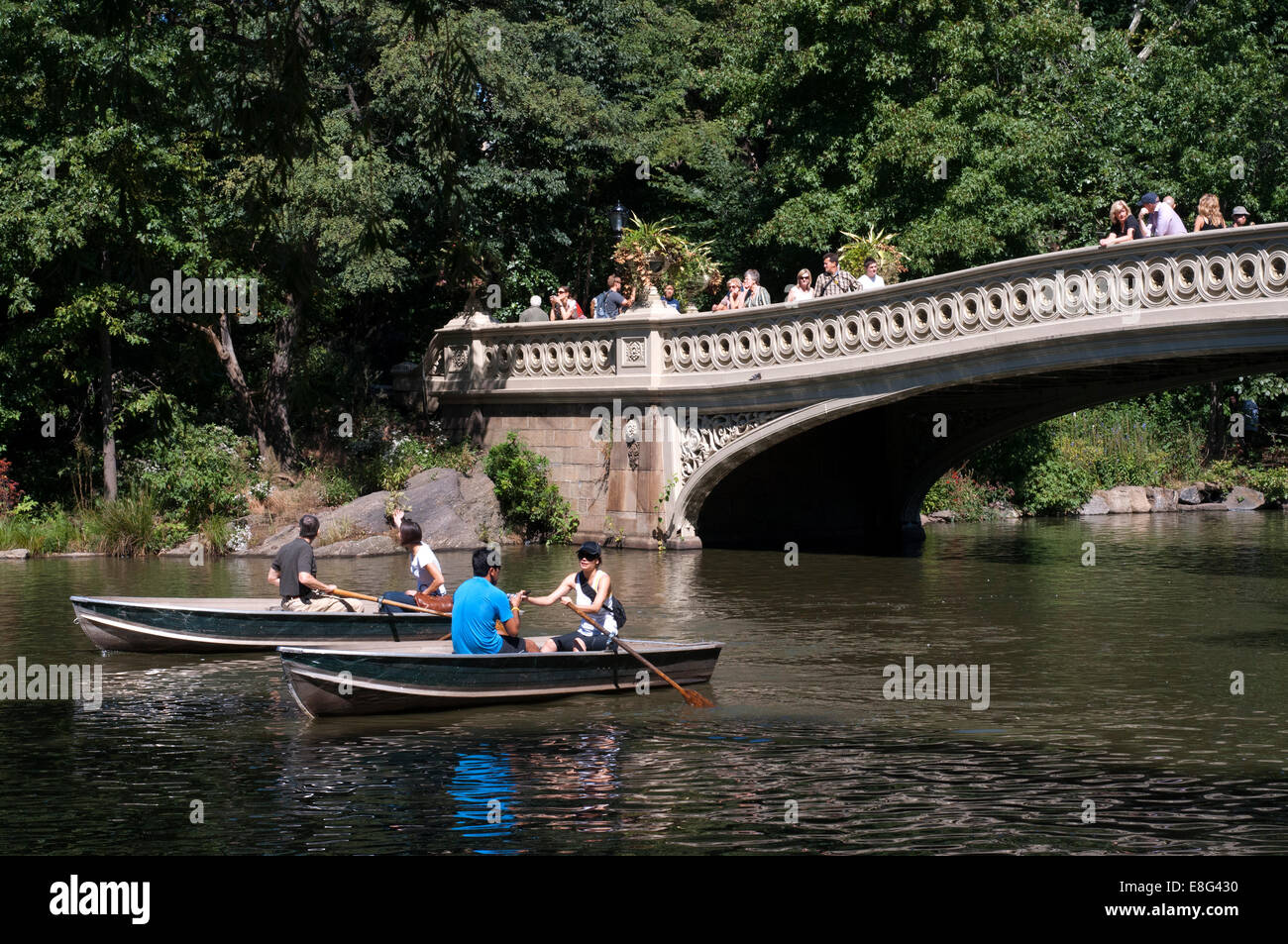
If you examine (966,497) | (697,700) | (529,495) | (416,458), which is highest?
(416,458)

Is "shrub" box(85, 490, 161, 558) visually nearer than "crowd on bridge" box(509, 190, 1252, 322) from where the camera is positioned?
No

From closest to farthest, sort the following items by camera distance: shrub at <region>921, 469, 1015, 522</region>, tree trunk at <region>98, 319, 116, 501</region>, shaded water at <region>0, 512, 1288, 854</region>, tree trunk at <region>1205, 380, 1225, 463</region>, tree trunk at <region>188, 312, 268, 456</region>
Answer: shaded water at <region>0, 512, 1288, 854</region>, tree trunk at <region>98, 319, 116, 501</region>, tree trunk at <region>188, 312, 268, 456</region>, shrub at <region>921, 469, 1015, 522</region>, tree trunk at <region>1205, 380, 1225, 463</region>

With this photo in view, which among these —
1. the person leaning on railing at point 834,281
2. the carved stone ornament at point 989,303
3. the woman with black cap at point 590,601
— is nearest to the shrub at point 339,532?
the carved stone ornament at point 989,303

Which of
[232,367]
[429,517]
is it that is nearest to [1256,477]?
[429,517]

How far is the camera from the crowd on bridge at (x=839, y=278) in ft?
62.0

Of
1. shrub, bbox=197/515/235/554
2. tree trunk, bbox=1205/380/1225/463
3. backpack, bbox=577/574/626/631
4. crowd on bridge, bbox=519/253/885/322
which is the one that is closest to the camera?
backpack, bbox=577/574/626/631

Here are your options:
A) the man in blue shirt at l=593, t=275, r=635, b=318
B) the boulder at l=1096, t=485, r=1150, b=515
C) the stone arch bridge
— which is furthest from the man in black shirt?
the boulder at l=1096, t=485, r=1150, b=515

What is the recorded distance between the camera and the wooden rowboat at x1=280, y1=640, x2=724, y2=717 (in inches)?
467

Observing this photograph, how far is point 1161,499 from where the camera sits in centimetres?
3284

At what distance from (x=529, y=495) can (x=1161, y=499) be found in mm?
14382

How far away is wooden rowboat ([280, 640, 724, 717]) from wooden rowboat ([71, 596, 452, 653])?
164 centimetres

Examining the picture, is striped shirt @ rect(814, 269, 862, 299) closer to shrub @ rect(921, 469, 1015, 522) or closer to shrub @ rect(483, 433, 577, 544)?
shrub @ rect(483, 433, 577, 544)

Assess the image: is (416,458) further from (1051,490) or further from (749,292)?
(1051,490)
